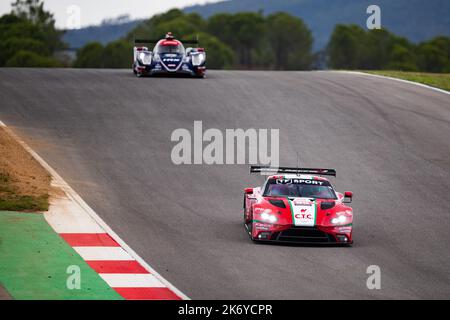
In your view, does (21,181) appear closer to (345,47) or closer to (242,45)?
(345,47)

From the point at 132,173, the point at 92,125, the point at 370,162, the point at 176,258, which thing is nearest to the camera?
the point at 176,258

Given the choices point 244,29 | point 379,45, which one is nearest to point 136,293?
point 379,45

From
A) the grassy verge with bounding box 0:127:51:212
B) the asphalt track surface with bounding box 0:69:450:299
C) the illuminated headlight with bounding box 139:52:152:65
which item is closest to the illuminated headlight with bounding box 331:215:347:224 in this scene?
the asphalt track surface with bounding box 0:69:450:299

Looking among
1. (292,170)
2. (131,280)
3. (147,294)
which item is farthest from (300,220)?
(147,294)

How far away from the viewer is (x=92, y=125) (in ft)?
90.6

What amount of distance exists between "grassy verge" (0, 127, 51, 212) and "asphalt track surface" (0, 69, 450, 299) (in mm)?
751

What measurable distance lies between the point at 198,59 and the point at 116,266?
22.5 meters

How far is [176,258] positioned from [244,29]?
466 feet

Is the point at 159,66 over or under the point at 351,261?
over

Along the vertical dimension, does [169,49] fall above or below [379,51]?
above

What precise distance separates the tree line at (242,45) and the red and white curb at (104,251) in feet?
284

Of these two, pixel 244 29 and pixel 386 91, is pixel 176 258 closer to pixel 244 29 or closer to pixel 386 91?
pixel 386 91
